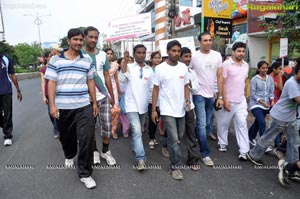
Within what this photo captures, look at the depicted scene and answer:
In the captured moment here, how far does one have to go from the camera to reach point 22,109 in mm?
8930

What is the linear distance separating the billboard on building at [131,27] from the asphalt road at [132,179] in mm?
5024

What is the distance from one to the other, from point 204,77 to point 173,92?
2.70 feet

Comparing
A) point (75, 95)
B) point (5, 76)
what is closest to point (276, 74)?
point (75, 95)

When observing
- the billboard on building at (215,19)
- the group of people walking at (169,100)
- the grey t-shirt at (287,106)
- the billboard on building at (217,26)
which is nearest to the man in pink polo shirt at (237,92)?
the group of people walking at (169,100)

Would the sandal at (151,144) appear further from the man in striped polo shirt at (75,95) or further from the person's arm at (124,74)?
the man in striped polo shirt at (75,95)

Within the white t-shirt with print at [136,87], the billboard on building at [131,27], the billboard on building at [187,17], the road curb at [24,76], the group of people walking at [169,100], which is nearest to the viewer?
the group of people walking at [169,100]

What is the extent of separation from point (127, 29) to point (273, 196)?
23.2ft

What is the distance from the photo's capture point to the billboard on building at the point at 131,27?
871 cm

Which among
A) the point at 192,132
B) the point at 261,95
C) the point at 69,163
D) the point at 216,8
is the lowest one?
Answer: the point at 69,163

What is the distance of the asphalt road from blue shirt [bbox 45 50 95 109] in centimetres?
102

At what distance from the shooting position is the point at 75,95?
3.30m

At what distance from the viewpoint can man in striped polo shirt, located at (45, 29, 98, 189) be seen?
323 centimetres

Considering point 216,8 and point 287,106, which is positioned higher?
point 216,8

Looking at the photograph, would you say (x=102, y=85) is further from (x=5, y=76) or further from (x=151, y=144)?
(x=5, y=76)
